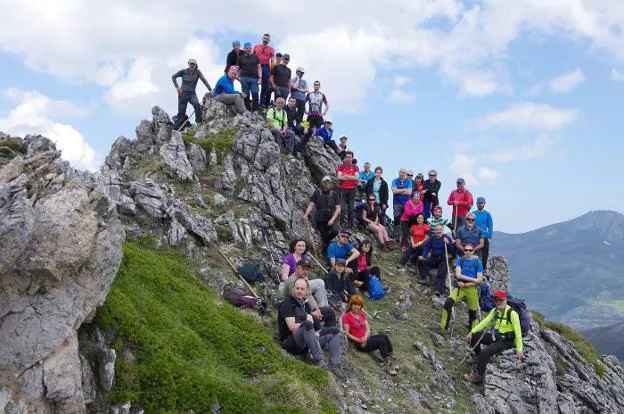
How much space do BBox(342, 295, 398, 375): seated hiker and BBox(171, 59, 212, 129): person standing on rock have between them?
1574 centimetres

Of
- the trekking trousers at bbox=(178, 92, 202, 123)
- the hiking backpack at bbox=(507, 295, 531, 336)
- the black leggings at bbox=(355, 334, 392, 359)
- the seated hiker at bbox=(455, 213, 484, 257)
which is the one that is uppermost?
the trekking trousers at bbox=(178, 92, 202, 123)

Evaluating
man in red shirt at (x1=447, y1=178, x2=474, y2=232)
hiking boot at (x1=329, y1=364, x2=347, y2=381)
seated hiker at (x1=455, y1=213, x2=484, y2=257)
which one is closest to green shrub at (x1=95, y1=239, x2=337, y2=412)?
hiking boot at (x1=329, y1=364, x2=347, y2=381)

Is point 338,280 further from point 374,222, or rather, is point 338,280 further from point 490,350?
point 374,222

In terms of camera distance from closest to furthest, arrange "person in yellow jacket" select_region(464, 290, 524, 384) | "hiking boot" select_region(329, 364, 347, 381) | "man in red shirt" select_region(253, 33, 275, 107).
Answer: "hiking boot" select_region(329, 364, 347, 381) < "person in yellow jacket" select_region(464, 290, 524, 384) < "man in red shirt" select_region(253, 33, 275, 107)

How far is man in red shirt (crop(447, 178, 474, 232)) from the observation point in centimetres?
2633

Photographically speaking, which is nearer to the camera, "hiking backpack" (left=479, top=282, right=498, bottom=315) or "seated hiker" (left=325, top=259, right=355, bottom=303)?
"seated hiker" (left=325, top=259, right=355, bottom=303)

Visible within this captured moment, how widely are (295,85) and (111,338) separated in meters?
21.8

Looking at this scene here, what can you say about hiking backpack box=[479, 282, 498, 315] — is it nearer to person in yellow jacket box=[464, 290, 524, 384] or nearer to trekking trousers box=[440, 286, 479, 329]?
trekking trousers box=[440, 286, 479, 329]

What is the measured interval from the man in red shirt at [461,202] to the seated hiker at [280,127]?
28.7 feet

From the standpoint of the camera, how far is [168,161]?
75.2ft

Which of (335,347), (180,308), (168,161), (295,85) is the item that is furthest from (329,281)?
(295,85)

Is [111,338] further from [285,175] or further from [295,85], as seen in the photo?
[295,85]

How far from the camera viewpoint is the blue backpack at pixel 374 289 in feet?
71.5

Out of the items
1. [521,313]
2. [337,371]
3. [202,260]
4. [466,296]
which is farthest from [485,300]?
[202,260]
